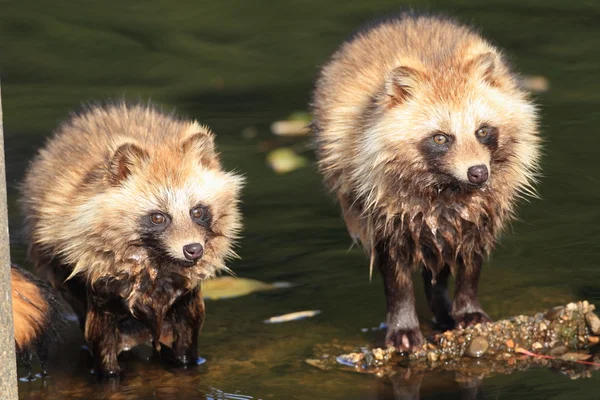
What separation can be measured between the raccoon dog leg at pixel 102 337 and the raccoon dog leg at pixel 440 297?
180 cm

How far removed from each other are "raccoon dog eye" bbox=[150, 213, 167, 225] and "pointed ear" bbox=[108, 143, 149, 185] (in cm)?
26

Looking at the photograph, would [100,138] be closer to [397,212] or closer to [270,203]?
[397,212]

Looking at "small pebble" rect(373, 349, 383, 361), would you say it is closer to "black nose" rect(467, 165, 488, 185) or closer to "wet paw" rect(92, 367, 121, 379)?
"black nose" rect(467, 165, 488, 185)

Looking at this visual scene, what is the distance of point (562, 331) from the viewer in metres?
6.47

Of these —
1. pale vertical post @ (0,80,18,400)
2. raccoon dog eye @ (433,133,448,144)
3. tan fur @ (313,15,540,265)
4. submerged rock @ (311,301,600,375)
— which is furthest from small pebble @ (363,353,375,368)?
pale vertical post @ (0,80,18,400)

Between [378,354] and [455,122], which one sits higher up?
[455,122]

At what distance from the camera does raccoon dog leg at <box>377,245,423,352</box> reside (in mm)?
6688

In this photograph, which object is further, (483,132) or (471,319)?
(471,319)

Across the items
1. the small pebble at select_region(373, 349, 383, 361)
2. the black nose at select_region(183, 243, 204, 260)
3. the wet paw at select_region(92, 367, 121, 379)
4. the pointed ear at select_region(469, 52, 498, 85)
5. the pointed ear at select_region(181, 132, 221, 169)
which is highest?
the pointed ear at select_region(469, 52, 498, 85)

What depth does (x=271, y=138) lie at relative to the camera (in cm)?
1003

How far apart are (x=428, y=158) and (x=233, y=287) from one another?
171 centimetres

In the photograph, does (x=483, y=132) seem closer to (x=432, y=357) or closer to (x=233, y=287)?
(x=432, y=357)

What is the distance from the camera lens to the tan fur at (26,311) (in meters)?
5.82

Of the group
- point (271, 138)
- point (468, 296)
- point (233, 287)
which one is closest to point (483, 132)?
point (468, 296)
